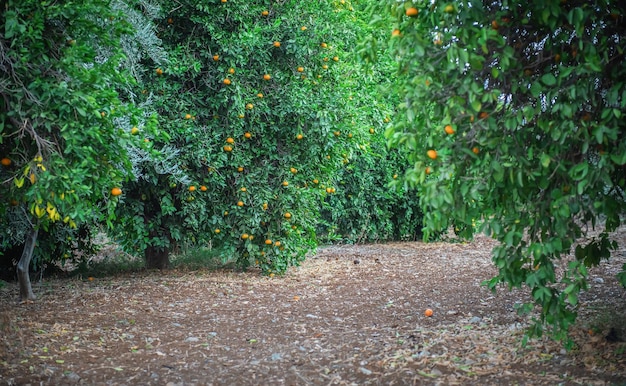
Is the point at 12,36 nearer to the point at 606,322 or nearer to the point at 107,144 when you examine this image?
the point at 107,144

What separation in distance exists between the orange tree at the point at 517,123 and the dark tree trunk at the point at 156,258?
581 cm

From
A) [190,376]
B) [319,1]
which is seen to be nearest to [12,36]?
[190,376]

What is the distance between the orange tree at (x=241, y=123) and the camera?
7098mm

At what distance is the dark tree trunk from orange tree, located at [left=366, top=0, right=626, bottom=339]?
581 cm

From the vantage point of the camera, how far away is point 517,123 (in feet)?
10.6

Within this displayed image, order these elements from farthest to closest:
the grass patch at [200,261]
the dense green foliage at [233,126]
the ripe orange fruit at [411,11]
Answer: the grass patch at [200,261]
the dense green foliage at [233,126]
the ripe orange fruit at [411,11]

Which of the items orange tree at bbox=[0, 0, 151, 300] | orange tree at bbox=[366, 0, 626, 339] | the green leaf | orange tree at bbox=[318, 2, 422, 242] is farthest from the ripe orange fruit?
orange tree at bbox=[318, 2, 422, 242]

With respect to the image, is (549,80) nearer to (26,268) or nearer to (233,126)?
(233,126)

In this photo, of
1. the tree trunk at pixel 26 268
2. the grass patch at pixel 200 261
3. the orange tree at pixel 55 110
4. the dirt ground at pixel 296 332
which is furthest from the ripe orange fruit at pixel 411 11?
the grass patch at pixel 200 261

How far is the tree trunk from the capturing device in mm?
6228

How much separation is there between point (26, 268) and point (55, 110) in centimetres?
277

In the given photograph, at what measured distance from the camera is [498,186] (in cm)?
337

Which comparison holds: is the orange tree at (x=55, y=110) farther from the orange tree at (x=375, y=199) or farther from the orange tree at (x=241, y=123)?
the orange tree at (x=375, y=199)

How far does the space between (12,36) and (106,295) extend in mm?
3393
